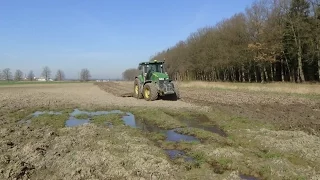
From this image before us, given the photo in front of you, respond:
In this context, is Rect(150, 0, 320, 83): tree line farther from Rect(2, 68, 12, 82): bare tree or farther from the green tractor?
Rect(2, 68, 12, 82): bare tree

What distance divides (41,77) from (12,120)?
613 feet

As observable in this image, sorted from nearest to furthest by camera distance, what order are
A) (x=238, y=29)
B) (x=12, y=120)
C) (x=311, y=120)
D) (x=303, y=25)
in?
(x=311, y=120) → (x=12, y=120) → (x=303, y=25) → (x=238, y=29)

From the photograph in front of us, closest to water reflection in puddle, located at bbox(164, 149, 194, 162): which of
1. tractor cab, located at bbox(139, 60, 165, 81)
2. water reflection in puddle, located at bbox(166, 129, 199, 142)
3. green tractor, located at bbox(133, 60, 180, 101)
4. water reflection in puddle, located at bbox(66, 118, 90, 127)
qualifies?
water reflection in puddle, located at bbox(166, 129, 199, 142)

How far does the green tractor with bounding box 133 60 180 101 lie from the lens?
2089cm

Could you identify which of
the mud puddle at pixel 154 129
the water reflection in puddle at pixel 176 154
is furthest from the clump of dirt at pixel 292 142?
the water reflection in puddle at pixel 176 154

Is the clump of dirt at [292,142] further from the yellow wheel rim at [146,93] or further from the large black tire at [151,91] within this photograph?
the yellow wheel rim at [146,93]

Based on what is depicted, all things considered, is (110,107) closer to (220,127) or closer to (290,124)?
(220,127)

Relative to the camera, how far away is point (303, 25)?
121 feet

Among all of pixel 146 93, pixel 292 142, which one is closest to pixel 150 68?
pixel 146 93

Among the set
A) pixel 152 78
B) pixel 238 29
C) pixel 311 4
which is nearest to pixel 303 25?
pixel 311 4

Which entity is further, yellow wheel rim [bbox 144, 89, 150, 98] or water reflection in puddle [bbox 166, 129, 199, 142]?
yellow wheel rim [bbox 144, 89, 150, 98]

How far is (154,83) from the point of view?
A: 21.6 meters

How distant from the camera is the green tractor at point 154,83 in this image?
2089 centimetres

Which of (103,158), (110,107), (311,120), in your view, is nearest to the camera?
(103,158)
